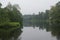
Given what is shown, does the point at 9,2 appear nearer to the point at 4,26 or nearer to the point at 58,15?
the point at 58,15

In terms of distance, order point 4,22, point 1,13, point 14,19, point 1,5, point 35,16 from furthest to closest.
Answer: point 35,16 < point 14,19 < point 1,5 < point 1,13 < point 4,22

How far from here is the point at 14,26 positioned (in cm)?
3494

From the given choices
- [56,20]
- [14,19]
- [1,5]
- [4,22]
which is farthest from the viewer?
[56,20]

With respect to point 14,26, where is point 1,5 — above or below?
above

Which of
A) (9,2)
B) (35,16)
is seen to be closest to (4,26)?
(9,2)

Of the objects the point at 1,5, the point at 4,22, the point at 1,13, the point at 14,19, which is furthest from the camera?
the point at 14,19

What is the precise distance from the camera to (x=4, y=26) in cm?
3100

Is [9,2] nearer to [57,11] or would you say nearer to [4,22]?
[57,11]

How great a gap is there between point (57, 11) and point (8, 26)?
59.2ft

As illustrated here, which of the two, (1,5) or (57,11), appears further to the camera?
(57,11)

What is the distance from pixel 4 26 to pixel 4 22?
67 cm

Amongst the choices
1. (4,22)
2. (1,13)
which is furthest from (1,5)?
(4,22)

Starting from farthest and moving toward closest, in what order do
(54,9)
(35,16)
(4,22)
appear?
1. (35,16)
2. (54,9)
3. (4,22)

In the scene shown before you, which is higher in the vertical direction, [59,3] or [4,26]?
[59,3]
